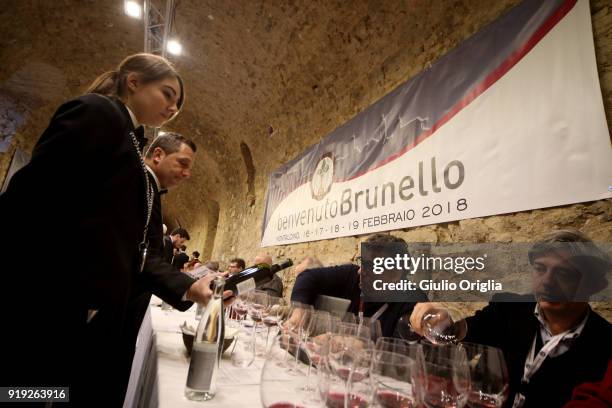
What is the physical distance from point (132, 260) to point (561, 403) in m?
1.43

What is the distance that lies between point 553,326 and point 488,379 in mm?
993

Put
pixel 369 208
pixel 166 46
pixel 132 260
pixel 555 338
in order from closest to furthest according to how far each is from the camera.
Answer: pixel 132 260
pixel 555 338
pixel 369 208
pixel 166 46

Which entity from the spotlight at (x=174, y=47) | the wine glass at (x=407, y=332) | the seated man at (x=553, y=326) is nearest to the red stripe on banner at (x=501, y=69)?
the seated man at (x=553, y=326)

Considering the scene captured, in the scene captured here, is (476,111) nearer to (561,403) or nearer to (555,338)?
(555,338)

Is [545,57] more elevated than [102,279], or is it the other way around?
[545,57]

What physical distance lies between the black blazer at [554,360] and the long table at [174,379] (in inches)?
34.5

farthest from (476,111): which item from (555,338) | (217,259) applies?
(217,259)

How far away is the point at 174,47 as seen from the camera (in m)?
4.69

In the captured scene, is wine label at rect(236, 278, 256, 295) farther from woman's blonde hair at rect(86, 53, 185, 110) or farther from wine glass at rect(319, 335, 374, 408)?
woman's blonde hair at rect(86, 53, 185, 110)

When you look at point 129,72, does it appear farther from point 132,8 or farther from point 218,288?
point 132,8

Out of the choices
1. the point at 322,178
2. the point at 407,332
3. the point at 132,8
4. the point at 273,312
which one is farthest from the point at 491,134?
the point at 132,8

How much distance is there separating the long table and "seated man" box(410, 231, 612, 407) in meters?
0.60

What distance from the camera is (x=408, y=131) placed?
2.55m

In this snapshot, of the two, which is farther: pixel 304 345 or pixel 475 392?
pixel 304 345
